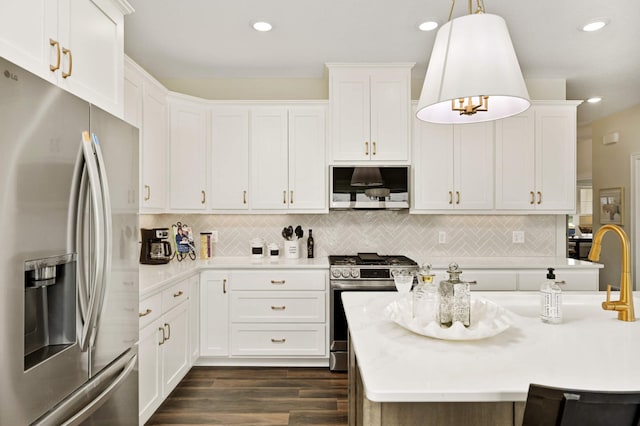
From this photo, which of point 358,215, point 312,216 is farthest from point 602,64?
point 312,216

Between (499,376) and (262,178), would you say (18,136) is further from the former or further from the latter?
(262,178)

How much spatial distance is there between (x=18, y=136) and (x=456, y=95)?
131 cm

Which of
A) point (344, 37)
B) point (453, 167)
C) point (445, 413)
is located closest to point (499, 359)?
point (445, 413)

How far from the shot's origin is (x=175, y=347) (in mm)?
2908

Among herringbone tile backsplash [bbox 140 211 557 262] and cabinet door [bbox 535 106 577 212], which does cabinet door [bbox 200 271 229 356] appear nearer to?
herringbone tile backsplash [bbox 140 211 557 262]

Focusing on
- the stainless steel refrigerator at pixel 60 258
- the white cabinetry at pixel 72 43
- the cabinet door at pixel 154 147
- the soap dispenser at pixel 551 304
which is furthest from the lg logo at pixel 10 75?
the cabinet door at pixel 154 147

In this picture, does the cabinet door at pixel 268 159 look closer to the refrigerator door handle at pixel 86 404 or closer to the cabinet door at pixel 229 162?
the cabinet door at pixel 229 162

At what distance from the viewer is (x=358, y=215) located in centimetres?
404

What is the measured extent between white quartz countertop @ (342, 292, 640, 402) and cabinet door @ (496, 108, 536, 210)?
2.17 m

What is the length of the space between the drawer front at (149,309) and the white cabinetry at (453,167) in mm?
2334

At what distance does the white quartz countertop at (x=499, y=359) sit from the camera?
992 millimetres

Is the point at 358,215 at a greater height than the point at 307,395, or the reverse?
the point at 358,215

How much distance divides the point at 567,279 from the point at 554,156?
114 centimetres

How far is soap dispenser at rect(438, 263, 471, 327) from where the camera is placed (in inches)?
55.1
